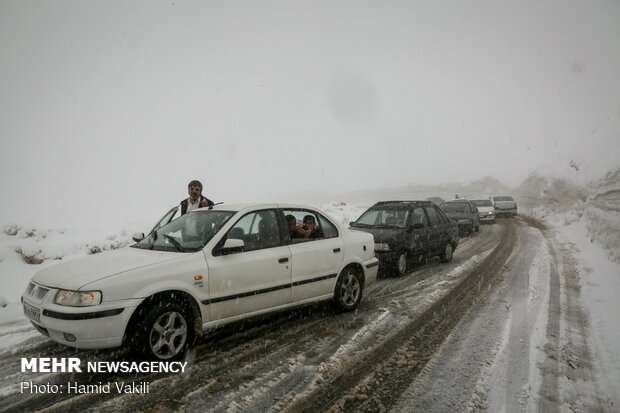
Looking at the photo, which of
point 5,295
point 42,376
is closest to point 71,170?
point 5,295

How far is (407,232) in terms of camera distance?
848 centimetres

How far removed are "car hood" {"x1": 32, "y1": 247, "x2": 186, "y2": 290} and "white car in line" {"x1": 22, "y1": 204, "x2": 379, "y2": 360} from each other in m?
0.01

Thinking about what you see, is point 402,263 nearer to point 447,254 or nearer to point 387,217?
point 387,217

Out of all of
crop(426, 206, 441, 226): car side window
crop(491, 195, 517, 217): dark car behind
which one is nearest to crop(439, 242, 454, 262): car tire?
crop(426, 206, 441, 226): car side window

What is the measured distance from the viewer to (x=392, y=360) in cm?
384

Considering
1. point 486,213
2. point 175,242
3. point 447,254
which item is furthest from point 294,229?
point 486,213

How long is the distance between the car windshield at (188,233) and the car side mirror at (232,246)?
0.25 meters

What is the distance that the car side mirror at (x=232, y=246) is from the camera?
13.4ft

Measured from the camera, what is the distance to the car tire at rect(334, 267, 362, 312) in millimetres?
5457

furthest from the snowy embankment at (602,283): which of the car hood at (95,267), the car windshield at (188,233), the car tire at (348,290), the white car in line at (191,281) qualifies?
the car hood at (95,267)

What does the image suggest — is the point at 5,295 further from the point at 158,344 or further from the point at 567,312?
the point at 567,312

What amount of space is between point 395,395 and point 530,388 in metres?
1.23

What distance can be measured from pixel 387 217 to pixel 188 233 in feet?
18.5

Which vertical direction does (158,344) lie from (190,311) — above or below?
below
